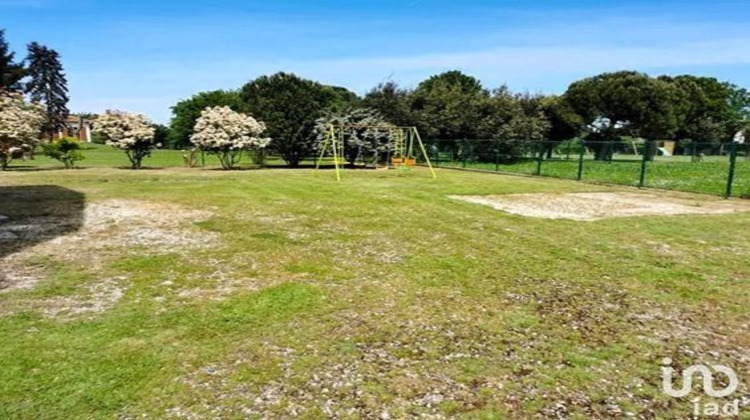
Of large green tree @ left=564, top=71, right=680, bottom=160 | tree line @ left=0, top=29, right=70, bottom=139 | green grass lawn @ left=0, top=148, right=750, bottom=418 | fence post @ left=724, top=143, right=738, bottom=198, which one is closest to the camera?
green grass lawn @ left=0, top=148, right=750, bottom=418

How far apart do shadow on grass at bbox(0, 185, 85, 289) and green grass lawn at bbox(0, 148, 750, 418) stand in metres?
0.12

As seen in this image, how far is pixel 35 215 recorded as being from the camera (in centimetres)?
845

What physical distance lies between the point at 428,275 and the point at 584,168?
1590 centimetres

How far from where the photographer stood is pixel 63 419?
2482 millimetres

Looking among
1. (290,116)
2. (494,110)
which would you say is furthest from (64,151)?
(494,110)

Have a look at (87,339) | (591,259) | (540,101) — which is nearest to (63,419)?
(87,339)

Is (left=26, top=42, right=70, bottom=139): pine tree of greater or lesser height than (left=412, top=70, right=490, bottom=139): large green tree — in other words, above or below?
above

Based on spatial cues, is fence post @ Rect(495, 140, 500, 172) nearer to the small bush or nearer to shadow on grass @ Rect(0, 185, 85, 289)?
shadow on grass @ Rect(0, 185, 85, 289)

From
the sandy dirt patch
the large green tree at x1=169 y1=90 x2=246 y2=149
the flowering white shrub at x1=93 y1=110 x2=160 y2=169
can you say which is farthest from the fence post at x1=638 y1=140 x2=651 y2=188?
the large green tree at x1=169 y1=90 x2=246 y2=149

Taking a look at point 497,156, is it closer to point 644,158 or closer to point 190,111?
point 644,158

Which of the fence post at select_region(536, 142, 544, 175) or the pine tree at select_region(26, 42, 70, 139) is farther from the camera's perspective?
the pine tree at select_region(26, 42, 70, 139)

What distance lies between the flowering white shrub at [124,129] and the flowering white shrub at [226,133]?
2.36 m

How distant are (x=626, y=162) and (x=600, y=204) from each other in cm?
853

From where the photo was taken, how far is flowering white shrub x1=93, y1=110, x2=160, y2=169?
21.5 meters
